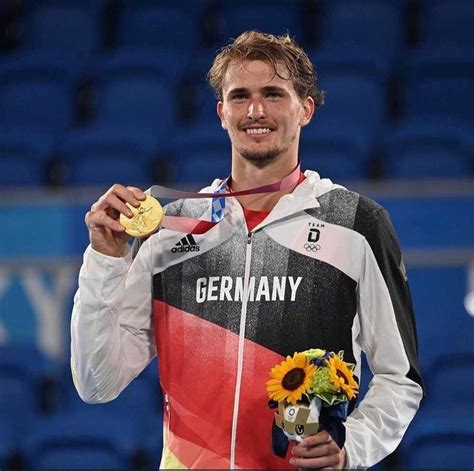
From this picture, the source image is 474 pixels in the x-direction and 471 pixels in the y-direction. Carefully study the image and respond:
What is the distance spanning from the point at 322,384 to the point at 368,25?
5036 mm

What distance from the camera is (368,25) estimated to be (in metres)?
7.07

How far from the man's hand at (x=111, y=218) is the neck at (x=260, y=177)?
12.5 inches

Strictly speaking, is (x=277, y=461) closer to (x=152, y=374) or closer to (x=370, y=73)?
(x=152, y=374)

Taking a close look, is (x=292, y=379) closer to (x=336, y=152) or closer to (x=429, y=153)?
(x=336, y=152)

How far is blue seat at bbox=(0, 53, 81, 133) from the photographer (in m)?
6.88

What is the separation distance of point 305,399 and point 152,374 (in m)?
2.84

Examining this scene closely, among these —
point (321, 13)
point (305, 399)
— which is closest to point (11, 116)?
point (321, 13)

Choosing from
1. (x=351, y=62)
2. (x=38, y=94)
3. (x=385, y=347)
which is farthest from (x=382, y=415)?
(x=38, y=94)

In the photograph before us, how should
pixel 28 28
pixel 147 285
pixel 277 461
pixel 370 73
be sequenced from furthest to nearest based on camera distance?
1. pixel 28 28
2. pixel 370 73
3. pixel 147 285
4. pixel 277 461

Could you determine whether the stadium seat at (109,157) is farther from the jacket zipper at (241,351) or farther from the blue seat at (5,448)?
the jacket zipper at (241,351)

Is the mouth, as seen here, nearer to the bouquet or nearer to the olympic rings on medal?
the olympic rings on medal

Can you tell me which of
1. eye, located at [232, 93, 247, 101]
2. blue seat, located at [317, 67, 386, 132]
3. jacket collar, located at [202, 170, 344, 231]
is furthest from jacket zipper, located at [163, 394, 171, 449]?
blue seat, located at [317, 67, 386, 132]

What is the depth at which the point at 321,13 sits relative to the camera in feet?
24.2

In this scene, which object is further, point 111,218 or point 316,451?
point 111,218
